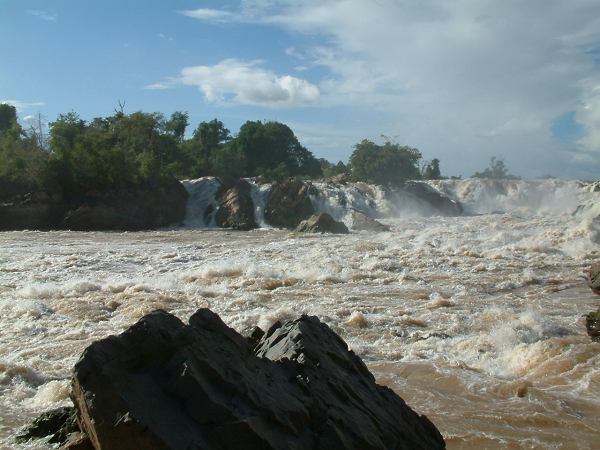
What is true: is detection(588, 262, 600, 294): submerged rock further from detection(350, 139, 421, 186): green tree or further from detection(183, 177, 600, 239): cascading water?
detection(350, 139, 421, 186): green tree

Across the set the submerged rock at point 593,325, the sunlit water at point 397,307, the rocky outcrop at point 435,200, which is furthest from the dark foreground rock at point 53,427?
the rocky outcrop at point 435,200

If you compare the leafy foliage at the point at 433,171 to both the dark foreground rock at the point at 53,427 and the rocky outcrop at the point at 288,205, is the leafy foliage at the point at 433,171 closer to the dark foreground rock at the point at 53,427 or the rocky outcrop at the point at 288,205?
the rocky outcrop at the point at 288,205

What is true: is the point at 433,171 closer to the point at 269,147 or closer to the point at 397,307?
the point at 269,147

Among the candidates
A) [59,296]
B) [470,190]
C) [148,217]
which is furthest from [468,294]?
[470,190]

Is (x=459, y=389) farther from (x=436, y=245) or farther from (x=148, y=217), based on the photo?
(x=148, y=217)

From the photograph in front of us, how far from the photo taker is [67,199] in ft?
108

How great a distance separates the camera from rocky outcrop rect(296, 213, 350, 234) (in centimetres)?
2769

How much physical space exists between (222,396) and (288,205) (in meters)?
30.5

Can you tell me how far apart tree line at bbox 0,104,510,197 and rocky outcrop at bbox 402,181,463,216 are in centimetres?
220

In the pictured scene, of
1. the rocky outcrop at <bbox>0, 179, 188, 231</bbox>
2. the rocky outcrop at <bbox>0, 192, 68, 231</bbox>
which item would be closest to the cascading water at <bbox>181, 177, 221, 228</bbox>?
the rocky outcrop at <bbox>0, 179, 188, 231</bbox>

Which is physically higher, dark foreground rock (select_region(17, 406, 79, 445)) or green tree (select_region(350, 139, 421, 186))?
green tree (select_region(350, 139, 421, 186))

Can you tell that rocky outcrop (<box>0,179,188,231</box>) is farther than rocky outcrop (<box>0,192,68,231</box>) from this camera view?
Yes

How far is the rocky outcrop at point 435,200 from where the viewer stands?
40094 millimetres

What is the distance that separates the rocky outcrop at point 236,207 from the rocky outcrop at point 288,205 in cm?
111
